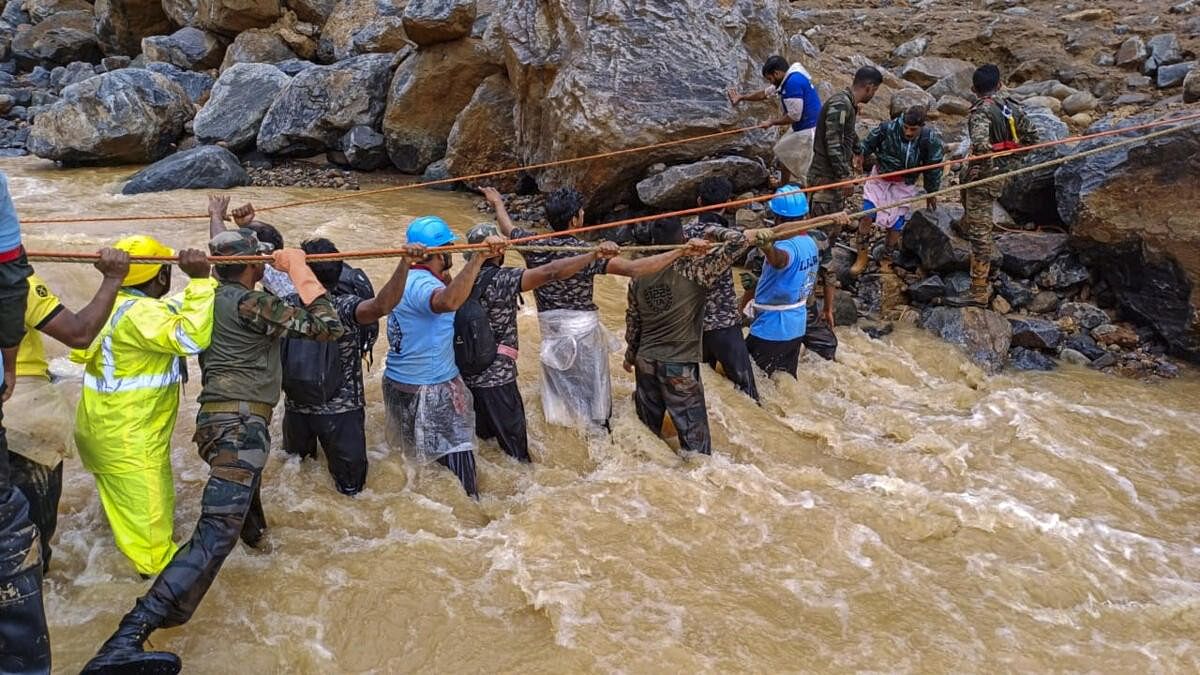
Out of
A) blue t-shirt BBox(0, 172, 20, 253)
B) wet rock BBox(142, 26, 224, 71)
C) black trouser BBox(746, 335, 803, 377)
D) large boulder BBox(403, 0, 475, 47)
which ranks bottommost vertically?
black trouser BBox(746, 335, 803, 377)

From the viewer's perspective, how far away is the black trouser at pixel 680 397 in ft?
15.1

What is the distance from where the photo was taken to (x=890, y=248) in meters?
7.86

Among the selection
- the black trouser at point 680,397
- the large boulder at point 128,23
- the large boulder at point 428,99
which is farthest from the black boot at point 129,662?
the large boulder at point 128,23

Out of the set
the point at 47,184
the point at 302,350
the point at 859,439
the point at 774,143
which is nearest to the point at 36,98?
the point at 47,184

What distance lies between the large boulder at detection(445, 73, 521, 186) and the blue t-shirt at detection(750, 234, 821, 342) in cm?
607

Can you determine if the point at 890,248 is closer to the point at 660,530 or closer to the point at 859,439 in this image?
the point at 859,439

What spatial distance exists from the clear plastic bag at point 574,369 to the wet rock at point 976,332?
346cm

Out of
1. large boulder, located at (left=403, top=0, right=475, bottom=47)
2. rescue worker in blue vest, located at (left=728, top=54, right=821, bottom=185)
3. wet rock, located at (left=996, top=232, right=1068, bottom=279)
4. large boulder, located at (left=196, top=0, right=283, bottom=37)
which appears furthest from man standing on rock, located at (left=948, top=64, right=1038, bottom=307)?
large boulder, located at (left=196, top=0, right=283, bottom=37)

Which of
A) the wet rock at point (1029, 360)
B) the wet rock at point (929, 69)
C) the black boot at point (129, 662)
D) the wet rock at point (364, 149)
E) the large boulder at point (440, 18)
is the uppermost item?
the large boulder at point (440, 18)

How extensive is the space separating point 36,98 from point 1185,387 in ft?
68.2

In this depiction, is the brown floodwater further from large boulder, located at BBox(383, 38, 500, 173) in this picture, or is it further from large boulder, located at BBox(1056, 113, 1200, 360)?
large boulder, located at BBox(383, 38, 500, 173)

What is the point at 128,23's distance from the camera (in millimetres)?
20328

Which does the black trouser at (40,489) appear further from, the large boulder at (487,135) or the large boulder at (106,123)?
the large boulder at (106,123)

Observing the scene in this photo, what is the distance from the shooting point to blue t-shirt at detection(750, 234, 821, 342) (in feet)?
17.3
